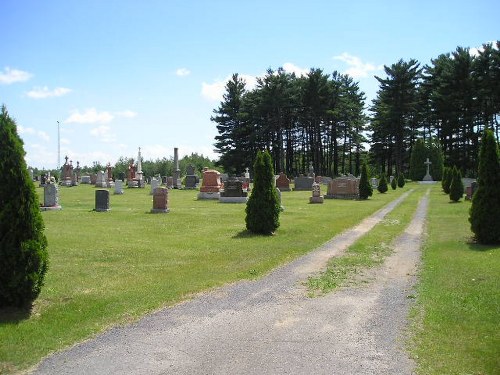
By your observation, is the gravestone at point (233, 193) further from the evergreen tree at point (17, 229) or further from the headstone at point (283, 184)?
the evergreen tree at point (17, 229)

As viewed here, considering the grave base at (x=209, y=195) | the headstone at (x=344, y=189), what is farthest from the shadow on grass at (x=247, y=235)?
the headstone at (x=344, y=189)

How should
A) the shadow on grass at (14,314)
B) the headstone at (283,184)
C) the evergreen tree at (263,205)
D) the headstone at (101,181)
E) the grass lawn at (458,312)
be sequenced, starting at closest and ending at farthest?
the grass lawn at (458,312) → the shadow on grass at (14,314) → the evergreen tree at (263,205) → the headstone at (283,184) → the headstone at (101,181)

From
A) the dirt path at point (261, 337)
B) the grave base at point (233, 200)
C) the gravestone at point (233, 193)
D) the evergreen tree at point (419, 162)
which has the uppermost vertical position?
the evergreen tree at point (419, 162)

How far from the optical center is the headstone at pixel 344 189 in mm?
33719

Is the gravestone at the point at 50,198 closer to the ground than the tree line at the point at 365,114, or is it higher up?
closer to the ground

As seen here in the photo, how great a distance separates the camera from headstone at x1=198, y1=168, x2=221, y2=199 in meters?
31.1

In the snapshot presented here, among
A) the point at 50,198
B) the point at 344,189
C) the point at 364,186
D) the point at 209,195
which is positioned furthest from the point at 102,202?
the point at 364,186

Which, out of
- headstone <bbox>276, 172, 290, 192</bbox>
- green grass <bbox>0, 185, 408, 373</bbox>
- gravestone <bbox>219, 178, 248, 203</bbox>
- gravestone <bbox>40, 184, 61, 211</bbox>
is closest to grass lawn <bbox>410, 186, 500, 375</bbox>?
green grass <bbox>0, 185, 408, 373</bbox>

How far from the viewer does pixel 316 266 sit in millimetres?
10453

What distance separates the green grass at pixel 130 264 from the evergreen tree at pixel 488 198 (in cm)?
443

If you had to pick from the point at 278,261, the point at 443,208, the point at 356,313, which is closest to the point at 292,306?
the point at 356,313

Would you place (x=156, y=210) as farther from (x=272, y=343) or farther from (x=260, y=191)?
(x=272, y=343)

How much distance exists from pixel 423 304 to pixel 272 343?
9.73 feet

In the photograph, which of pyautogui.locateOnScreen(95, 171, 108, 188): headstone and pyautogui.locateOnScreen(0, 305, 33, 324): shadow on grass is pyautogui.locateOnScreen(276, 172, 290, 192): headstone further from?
pyautogui.locateOnScreen(0, 305, 33, 324): shadow on grass
